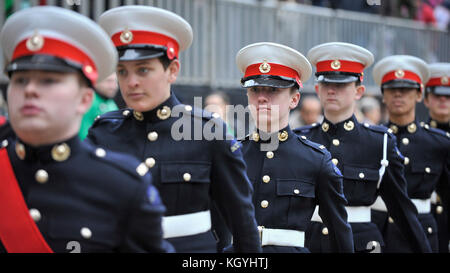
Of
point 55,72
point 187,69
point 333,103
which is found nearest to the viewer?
point 55,72

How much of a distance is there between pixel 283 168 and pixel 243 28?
21.2 ft

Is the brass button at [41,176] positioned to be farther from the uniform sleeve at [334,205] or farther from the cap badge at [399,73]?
the cap badge at [399,73]

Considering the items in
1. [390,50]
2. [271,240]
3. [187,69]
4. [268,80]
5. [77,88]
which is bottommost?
[271,240]

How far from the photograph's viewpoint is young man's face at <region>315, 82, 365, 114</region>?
520 centimetres

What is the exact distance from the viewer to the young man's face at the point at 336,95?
5.20 metres

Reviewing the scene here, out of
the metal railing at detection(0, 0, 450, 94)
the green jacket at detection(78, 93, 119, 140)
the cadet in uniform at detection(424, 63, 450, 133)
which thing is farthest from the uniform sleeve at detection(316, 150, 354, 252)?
the metal railing at detection(0, 0, 450, 94)

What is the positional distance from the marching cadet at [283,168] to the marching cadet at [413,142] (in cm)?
174

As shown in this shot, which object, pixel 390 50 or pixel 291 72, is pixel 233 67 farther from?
pixel 291 72

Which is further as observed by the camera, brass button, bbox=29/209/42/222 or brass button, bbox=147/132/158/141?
brass button, bbox=147/132/158/141

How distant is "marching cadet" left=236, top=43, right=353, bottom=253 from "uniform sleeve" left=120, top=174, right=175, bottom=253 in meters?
1.49

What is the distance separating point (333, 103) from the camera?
523cm

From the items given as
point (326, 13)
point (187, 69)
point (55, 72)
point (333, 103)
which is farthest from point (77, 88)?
point (326, 13)

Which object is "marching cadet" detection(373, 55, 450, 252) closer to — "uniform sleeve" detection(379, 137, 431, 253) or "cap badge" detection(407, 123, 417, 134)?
"cap badge" detection(407, 123, 417, 134)

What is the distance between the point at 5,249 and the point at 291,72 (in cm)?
242
